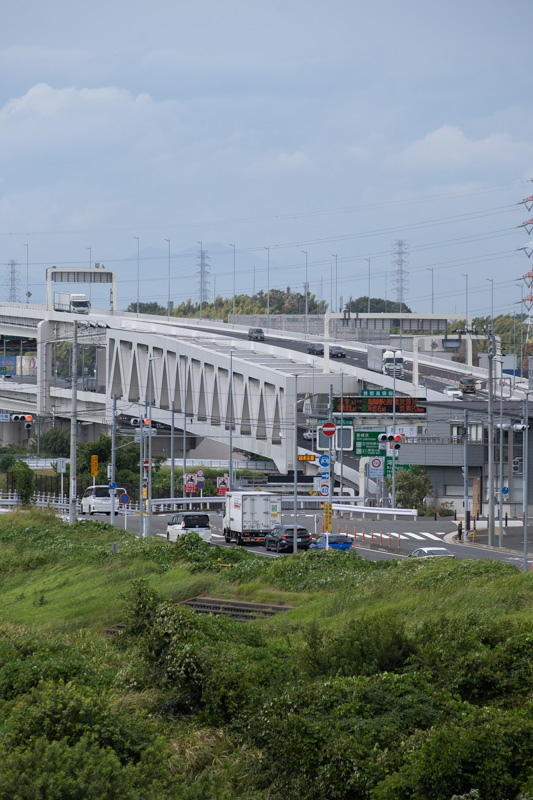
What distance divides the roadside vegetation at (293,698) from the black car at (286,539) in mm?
15047

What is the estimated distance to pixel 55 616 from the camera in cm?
2519

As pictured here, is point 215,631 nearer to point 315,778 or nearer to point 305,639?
point 305,639

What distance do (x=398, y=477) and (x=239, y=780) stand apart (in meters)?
49.5

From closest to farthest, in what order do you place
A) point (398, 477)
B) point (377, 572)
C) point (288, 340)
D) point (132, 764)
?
1. point (132, 764)
2. point (377, 572)
3. point (398, 477)
4. point (288, 340)

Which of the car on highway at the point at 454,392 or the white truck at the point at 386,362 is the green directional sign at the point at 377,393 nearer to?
the white truck at the point at 386,362

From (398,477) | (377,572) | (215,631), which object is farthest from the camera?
(398,477)

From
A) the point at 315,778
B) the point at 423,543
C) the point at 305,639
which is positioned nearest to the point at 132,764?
the point at 315,778

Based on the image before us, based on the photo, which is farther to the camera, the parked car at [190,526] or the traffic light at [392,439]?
the traffic light at [392,439]

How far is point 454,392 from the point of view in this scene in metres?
81.7

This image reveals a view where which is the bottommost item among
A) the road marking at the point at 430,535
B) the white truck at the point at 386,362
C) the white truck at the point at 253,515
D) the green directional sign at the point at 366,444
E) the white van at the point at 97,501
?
the road marking at the point at 430,535

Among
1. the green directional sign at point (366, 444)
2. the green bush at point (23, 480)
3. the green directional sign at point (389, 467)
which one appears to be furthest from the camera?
the green directional sign at point (389, 467)

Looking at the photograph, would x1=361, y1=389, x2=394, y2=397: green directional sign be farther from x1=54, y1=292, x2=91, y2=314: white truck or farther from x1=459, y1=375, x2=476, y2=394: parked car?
x1=54, y1=292, x2=91, y2=314: white truck

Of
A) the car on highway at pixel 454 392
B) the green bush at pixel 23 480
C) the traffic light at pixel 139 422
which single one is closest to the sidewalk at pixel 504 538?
the traffic light at pixel 139 422

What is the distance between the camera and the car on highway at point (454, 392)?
79.6 m
